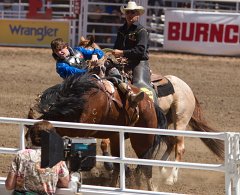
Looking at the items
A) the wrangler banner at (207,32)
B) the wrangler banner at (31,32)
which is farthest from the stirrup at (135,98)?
the wrangler banner at (31,32)

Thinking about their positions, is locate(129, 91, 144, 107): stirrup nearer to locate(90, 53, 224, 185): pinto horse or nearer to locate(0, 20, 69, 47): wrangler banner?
locate(90, 53, 224, 185): pinto horse

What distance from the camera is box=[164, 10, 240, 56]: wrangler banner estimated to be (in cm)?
2059

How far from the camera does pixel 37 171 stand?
19.5 ft

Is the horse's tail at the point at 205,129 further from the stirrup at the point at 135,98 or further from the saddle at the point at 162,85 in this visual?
the stirrup at the point at 135,98

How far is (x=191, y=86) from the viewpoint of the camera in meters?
16.4

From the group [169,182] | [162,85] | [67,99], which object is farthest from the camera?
[162,85]

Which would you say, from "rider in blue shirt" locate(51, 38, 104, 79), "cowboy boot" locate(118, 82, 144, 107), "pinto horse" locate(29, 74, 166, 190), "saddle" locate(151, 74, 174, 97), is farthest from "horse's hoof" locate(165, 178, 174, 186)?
"rider in blue shirt" locate(51, 38, 104, 79)

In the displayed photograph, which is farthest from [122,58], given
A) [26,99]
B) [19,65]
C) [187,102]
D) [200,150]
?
[19,65]

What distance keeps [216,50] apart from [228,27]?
2.22 feet

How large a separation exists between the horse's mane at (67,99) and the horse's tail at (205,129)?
227 cm

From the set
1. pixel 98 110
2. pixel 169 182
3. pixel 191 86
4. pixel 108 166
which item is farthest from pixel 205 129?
pixel 191 86

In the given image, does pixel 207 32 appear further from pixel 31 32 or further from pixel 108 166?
pixel 108 166

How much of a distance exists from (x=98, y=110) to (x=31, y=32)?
1370 cm

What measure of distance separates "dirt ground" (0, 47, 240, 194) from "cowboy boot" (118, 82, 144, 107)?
1.24 meters
